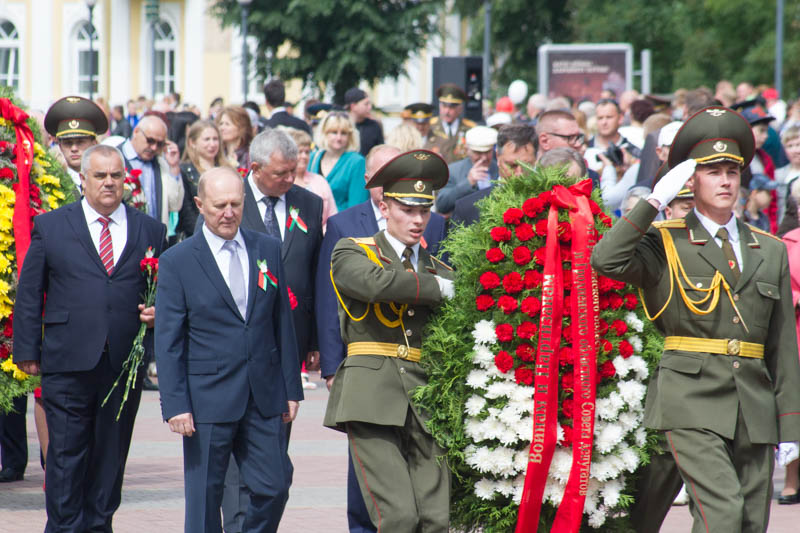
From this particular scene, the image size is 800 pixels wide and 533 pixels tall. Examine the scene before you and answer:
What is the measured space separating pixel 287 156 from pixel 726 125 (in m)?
2.78

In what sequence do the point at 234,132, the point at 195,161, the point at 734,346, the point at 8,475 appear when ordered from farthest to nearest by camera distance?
1. the point at 234,132
2. the point at 195,161
3. the point at 8,475
4. the point at 734,346

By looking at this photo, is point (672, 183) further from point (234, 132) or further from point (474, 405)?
point (234, 132)

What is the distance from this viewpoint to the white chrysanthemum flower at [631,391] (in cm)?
643

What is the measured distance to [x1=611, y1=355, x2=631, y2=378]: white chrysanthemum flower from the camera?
6445mm

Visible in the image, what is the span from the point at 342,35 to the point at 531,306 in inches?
1237

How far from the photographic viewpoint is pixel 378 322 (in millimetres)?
6625

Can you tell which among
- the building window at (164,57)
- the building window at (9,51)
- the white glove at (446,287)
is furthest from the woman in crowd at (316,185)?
the building window at (9,51)

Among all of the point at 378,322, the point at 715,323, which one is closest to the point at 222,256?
the point at 378,322

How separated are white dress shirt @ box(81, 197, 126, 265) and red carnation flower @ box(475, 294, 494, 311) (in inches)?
86.9

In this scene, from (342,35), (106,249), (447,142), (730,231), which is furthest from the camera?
(342,35)

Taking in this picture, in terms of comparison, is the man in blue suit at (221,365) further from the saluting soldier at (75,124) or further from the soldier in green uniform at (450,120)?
the soldier in green uniform at (450,120)

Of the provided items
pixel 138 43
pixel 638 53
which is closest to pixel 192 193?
pixel 638 53

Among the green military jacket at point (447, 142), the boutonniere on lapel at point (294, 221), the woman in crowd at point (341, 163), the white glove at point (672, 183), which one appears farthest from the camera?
the green military jacket at point (447, 142)

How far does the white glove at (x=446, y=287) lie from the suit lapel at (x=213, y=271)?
3.20 feet
